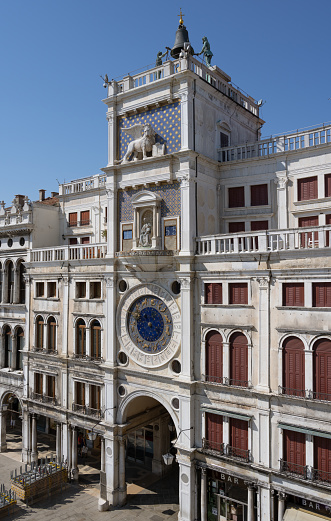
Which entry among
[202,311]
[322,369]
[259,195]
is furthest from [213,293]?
[259,195]

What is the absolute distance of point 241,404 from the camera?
22.8 meters

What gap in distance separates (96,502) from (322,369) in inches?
753

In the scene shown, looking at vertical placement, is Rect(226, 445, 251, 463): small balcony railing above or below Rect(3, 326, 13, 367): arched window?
below

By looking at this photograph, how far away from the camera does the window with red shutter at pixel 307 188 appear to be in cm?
2475

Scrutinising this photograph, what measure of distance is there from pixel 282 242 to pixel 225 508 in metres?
16.0

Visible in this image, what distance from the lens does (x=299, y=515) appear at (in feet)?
66.5

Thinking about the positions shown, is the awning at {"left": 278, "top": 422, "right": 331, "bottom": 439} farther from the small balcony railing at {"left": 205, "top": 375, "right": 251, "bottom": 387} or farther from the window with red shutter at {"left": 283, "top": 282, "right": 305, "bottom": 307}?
the window with red shutter at {"left": 283, "top": 282, "right": 305, "bottom": 307}

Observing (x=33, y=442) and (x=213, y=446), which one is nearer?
(x=213, y=446)

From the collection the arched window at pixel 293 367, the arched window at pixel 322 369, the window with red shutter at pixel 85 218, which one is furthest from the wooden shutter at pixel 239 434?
the window with red shutter at pixel 85 218

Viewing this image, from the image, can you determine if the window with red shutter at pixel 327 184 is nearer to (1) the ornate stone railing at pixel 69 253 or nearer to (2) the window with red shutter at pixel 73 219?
(1) the ornate stone railing at pixel 69 253

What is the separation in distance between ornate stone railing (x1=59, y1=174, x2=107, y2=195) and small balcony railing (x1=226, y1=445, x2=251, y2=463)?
23.1m

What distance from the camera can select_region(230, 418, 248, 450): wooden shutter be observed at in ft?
74.6

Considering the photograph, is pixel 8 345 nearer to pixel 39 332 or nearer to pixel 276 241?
pixel 39 332

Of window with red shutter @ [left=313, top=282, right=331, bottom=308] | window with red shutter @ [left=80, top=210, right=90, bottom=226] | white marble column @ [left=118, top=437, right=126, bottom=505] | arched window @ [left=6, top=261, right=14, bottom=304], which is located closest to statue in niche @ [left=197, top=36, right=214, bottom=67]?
window with red shutter @ [left=80, top=210, right=90, bottom=226]
